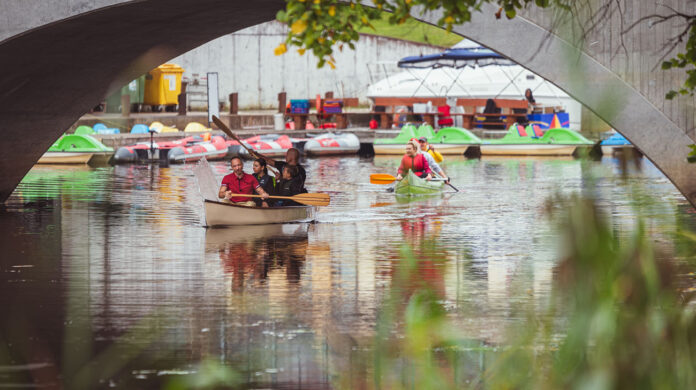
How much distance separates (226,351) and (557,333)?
5752mm

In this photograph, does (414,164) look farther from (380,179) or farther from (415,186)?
(380,179)

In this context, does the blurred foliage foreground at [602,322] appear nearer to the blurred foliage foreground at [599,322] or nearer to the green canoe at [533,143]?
the blurred foliage foreground at [599,322]

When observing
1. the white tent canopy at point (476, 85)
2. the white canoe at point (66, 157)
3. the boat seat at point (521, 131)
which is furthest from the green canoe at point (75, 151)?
the white tent canopy at point (476, 85)

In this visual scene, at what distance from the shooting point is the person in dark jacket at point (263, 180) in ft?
55.5

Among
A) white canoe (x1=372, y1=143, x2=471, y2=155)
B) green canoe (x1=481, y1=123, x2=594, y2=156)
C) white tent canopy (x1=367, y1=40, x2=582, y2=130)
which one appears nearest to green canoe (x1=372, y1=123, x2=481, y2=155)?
white canoe (x1=372, y1=143, x2=471, y2=155)

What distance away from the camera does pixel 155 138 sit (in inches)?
1353

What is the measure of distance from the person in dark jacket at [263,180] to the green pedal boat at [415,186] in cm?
500

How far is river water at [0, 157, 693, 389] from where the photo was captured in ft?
26.2

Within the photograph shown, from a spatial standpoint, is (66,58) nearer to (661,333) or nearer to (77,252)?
(77,252)

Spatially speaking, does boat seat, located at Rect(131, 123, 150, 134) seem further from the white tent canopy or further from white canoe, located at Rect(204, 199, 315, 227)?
white canoe, located at Rect(204, 199, 315, 227)

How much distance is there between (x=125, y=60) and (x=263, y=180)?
2791 millimetres

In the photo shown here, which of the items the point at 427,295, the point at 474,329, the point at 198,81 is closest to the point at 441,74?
the point at 198,81

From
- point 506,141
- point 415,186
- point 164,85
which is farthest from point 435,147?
point 415,186

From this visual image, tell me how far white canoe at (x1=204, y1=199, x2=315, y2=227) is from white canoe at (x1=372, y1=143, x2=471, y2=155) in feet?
63.9
